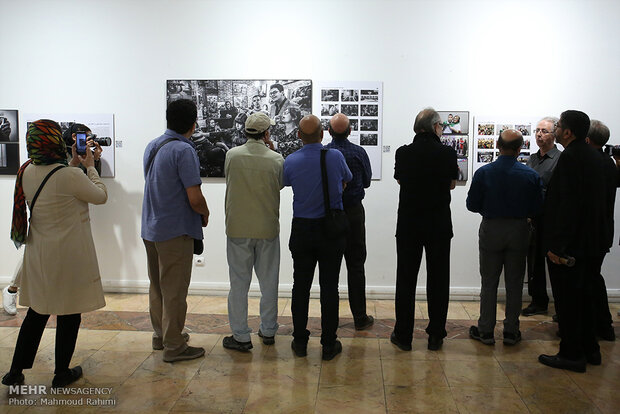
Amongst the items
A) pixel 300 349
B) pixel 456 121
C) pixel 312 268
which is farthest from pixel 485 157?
pixel 300 349

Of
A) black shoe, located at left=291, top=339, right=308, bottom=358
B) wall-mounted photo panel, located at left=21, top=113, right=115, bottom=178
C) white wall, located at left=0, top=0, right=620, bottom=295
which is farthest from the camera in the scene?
wall-mounted photo panel, located at left=21, top=113, right=115, bottom=178

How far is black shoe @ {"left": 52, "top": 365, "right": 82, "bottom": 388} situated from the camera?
335 cm

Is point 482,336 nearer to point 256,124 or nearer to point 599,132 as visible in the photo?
point 599,132

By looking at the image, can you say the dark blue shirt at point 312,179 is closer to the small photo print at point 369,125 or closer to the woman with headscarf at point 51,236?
the woman with headscarf at point 51,236

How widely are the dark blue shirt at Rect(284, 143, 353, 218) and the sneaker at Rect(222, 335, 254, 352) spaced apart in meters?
1.11

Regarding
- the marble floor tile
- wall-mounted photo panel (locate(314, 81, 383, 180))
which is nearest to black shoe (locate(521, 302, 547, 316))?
wall-mounted photo panel (locate(314, 81, 383, 180))

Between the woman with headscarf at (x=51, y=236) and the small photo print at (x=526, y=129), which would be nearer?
the woman with headscarf at (x=51, y=236)

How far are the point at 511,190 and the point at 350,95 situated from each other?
6.83 feet

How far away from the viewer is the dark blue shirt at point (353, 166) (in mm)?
4320

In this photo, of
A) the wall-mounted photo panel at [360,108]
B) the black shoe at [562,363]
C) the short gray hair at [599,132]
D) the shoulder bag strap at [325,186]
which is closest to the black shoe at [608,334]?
the black shoe at [562,363]

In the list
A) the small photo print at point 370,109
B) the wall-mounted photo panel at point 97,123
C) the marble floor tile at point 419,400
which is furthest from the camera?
the wall-mounted photo panel at point 97,123

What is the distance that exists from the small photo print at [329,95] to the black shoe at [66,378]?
3390 mm

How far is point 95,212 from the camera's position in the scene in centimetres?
575

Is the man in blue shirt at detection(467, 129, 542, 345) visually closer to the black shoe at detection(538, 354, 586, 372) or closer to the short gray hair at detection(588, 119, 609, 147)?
the black shoe at detection(538, 354, 586, 372)
